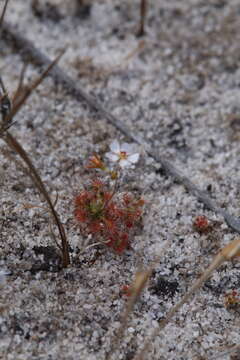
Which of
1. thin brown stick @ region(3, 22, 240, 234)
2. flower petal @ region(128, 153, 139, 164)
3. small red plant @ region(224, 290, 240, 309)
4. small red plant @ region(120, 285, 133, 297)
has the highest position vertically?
thin brown stick @ region(3, 22, 240, 234)

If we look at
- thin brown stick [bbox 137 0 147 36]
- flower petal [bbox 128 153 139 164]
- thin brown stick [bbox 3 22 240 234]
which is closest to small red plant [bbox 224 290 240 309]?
thin brown stick [bbox 3 22 240 234]

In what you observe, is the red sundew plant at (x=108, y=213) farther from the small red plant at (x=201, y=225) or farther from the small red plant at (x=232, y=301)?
the small red plant at (x=232, y=301)

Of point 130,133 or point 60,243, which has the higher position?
point 130,133

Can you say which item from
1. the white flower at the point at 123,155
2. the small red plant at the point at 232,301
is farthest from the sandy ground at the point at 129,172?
the white flower at the point at 123,155

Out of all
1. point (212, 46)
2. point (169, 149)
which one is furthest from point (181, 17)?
point (169, 149)

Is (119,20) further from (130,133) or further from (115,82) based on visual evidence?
(130,133)

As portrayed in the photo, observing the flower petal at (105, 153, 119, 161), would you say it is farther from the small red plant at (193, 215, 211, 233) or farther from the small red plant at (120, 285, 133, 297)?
the small red plant at (120, 285, 133, 297)

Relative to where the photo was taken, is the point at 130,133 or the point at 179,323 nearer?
the point at 179,323
